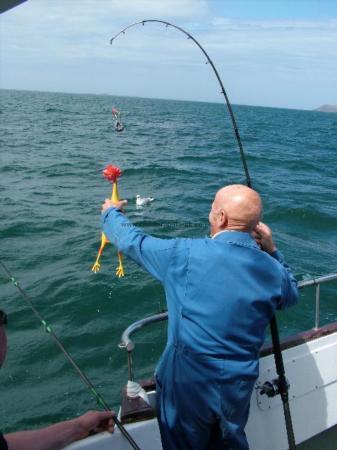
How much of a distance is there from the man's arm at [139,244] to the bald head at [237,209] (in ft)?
0.86

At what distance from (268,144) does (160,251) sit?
3347 centimetres

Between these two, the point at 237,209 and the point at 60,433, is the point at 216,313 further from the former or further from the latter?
the point at 60,433

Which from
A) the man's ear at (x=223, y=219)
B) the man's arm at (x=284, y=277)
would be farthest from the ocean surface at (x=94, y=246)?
the man's ear at (x=223, y=219)

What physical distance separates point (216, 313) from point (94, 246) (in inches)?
313

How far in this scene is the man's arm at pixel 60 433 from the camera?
86.0 inches

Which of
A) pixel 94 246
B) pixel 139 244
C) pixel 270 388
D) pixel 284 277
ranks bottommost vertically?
pixel 94 246

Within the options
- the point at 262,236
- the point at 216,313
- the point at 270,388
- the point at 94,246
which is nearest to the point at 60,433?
the point at 216,313

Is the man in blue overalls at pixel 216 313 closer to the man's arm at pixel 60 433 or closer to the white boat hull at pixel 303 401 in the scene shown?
the man's arm at pixel 60 433

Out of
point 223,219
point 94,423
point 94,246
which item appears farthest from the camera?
point 94,246

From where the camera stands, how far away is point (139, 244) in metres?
2.34

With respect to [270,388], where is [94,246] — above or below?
below

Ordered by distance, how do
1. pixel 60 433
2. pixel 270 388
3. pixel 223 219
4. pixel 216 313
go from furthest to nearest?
pixel 270 388
pixel 60 433
pixel 223 219
pixel 216 313

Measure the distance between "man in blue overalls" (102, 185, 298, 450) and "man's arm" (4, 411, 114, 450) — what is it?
1.32ft

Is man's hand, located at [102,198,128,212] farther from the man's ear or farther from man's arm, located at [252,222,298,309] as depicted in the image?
man's arm, located at [252,222,298,309]
